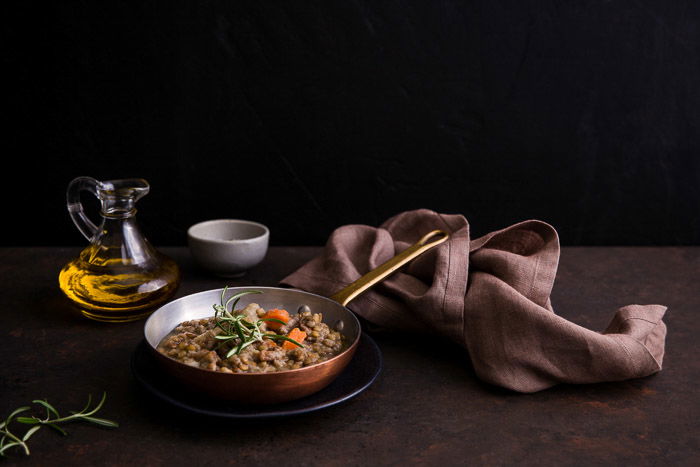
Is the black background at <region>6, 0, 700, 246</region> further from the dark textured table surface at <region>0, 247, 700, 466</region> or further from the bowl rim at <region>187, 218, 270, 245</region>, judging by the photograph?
the dark textured table surface at <region>0, 247, 700, 466</region>

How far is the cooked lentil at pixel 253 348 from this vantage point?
3.11 ft

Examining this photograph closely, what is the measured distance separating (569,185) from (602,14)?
0.40 metres

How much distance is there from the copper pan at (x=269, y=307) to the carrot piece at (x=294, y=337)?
72mm

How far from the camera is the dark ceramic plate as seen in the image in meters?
0.89

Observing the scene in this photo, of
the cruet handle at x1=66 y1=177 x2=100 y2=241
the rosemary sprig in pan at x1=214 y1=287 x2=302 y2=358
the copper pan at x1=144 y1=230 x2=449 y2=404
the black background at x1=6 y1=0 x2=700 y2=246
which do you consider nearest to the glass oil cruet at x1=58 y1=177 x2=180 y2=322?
the cruet handle at x1=66 y1=177 x2=100 y2=241

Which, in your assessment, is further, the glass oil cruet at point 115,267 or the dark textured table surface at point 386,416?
the glass oil cruet at point 115,267

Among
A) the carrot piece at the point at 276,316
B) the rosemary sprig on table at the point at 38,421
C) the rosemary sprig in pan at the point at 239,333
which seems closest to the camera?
the rosemary sprig on table at the point at 38,421

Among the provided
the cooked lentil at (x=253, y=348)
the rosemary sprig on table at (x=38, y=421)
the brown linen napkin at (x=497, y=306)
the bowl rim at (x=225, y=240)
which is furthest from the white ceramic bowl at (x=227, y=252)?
the rosemary sprig on table at (x=38, y=421)

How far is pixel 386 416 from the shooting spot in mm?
964

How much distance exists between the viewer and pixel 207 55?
5.14 ft

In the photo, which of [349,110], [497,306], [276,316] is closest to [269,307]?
[276,316]

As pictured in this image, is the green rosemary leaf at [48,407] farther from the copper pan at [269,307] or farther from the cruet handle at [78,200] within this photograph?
the cruet handle at [78,200]

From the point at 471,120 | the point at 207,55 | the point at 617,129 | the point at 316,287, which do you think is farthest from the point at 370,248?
the point at 617,129

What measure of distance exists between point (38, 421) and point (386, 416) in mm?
453
